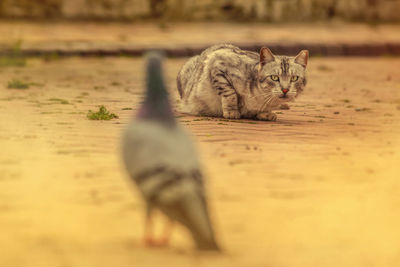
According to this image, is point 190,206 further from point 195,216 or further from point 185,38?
point 185,38

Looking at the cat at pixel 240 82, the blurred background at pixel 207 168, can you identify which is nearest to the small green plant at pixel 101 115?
the blurred background at pixel 207 168

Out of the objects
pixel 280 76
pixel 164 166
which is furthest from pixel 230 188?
pixel 280 76

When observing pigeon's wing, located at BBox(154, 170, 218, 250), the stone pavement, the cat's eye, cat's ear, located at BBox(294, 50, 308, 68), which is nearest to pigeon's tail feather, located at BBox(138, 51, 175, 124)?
pigeon's wing, located at BBox(154, 170, 218, 250)

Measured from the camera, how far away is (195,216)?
3365 mm

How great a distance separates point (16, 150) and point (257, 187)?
1976mm

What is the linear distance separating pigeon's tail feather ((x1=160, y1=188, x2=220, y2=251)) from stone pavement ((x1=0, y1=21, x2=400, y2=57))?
33.3 feet

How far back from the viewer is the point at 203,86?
7.88 m

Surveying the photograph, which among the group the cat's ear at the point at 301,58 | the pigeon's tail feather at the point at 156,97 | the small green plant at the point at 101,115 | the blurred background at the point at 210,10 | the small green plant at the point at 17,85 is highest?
the blurred background at the point at 210,10

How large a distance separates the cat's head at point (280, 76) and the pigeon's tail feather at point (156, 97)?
363cm

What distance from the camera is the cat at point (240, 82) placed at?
24.2ft

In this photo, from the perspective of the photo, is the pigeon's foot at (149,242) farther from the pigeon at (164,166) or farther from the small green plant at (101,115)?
the small green plant at (101,115)

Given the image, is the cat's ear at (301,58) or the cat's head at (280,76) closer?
the cat's head at (280,76)

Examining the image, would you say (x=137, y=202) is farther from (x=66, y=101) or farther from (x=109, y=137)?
(x=66, y=101)

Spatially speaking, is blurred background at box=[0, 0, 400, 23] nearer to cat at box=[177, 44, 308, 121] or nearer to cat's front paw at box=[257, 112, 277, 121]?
cat at box=[177, 44, 308, 121]
